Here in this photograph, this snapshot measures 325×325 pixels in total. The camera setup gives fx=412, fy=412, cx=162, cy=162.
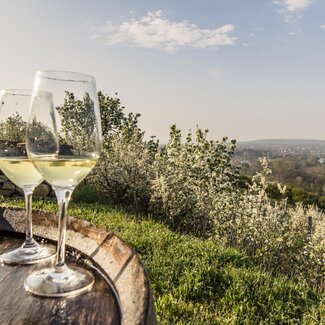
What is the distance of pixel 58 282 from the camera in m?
1.17

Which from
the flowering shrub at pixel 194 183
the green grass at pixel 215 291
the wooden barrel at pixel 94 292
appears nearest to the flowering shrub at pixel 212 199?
the flowering shrub at pixel 194 183

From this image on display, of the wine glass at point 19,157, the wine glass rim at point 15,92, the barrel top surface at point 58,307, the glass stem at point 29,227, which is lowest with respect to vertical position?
the barrel top surface at point 58,307

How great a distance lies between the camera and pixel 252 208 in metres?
8.37

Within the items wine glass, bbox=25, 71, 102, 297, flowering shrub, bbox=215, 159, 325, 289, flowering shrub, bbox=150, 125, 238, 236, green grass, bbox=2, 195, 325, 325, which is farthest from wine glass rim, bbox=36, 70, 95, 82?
flowering shrub, bbox=150, 125, 238, 236

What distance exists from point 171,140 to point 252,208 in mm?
3635

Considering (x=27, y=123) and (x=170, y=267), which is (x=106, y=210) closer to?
(x=170, y=267)

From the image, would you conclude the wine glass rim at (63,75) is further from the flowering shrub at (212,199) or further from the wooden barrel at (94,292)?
the flowering shrub at (212,199)

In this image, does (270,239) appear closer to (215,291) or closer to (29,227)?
(215,291)

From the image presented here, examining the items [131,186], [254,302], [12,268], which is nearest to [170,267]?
[254,302]

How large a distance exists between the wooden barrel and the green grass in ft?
7.88

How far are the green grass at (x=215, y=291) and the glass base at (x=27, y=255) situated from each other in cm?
239

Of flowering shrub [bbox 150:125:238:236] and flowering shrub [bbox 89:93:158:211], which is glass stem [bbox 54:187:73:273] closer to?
flowering shrub [bbox 150:125:238:236]

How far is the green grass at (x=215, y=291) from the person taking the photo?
154 inches

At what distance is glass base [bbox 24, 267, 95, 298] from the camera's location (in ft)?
3.67
